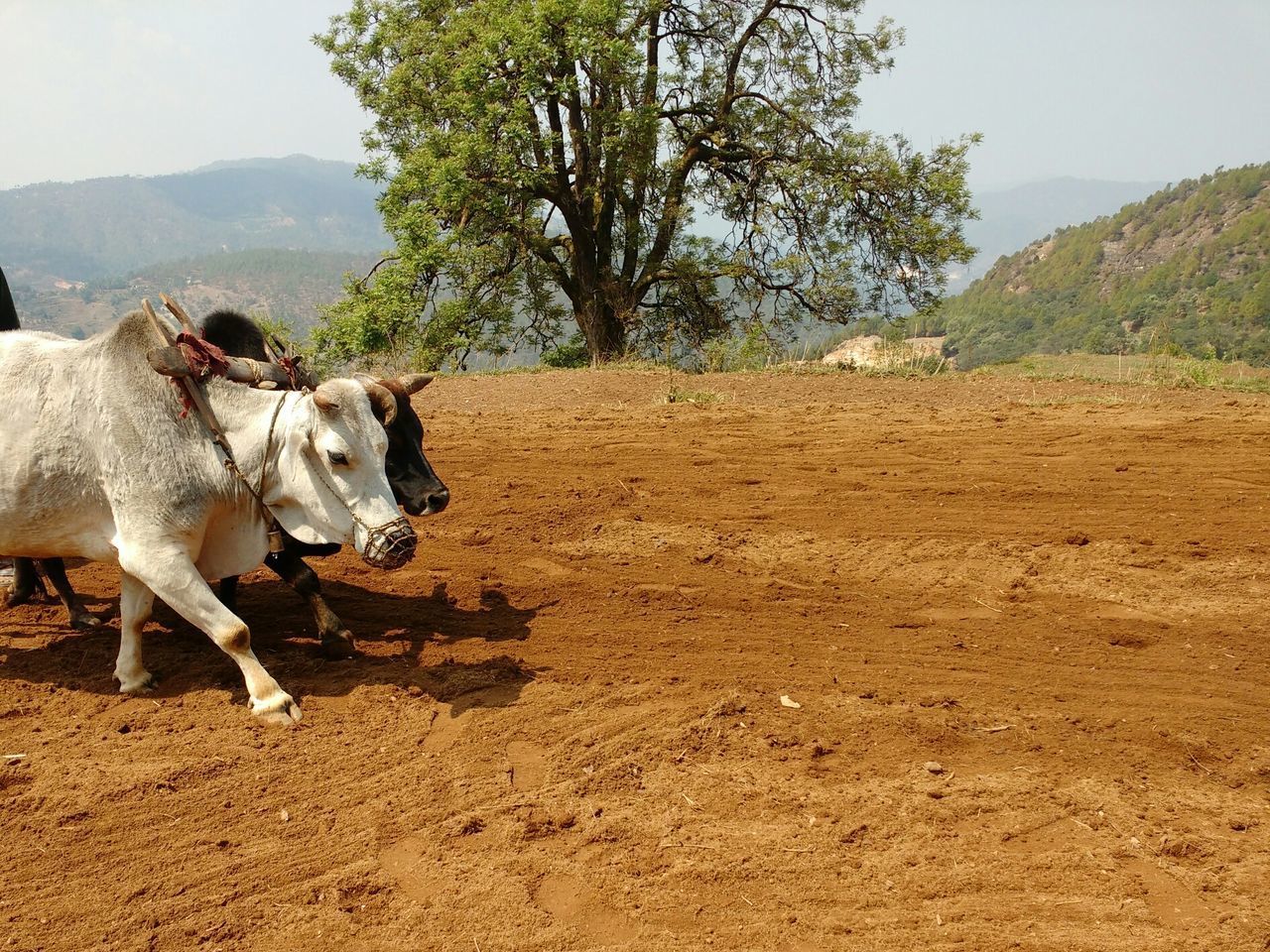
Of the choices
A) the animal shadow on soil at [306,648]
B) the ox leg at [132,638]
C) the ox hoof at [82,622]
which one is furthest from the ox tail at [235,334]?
the ox hoof at [82,622]

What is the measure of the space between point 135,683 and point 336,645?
3.27ft

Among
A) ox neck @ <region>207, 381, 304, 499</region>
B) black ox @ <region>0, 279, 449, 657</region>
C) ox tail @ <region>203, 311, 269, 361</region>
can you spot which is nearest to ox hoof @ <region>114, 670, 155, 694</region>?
black ox @ <region>0, 279, 449, 657</region>

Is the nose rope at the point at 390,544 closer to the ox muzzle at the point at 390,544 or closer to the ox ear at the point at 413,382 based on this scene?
the ox muzzle at the point at 390,544

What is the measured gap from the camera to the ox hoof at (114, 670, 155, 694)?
15.6ft

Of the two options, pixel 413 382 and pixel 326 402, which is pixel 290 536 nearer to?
pixel 413 382

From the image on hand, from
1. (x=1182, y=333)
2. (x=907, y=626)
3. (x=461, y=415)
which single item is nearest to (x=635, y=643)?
(x=907, y=626)

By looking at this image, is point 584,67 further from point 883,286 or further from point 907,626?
point 907,626

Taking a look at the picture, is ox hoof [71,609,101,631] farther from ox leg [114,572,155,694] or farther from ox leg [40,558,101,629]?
ox leg [114,572,155,694]

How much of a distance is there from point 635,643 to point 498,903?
7.21ft

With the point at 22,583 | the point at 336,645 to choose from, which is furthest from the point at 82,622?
the point at 336,645

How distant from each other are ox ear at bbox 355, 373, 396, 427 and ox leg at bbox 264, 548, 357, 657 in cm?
105

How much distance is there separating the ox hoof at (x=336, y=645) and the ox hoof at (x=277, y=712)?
2.24 feet

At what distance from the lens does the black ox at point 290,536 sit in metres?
5.34

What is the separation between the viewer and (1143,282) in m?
42.2
